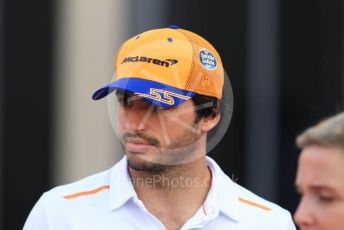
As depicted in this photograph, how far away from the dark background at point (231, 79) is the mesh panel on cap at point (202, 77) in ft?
8.38

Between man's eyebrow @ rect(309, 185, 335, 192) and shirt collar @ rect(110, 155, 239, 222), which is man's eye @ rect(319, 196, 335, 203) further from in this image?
shirt collar @ rect(110, 155, 239, 222)

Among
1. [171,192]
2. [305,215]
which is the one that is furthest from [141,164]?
[305,215]

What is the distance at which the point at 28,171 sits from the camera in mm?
5973

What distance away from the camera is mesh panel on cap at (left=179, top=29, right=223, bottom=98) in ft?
11.1

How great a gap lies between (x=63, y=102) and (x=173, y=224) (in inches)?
111

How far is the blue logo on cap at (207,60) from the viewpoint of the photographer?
344cm

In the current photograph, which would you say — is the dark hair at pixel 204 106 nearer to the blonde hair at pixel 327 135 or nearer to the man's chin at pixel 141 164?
the man's chin at pixel 141 164

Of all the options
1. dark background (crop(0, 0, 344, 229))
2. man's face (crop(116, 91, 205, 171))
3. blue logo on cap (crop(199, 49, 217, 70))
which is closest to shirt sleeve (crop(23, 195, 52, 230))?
man's face (crop(116, 91, 205, 171))

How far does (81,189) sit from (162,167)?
31cm

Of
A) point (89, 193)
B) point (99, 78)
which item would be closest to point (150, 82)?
point (89, 193)

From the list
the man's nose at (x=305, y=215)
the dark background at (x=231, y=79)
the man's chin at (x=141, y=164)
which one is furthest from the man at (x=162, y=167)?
the dark background at (x=231, y=79)

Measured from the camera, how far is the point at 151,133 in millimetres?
3258

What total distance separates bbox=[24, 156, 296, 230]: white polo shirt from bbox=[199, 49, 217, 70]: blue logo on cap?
44 cm

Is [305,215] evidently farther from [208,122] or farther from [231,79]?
[231,79]
